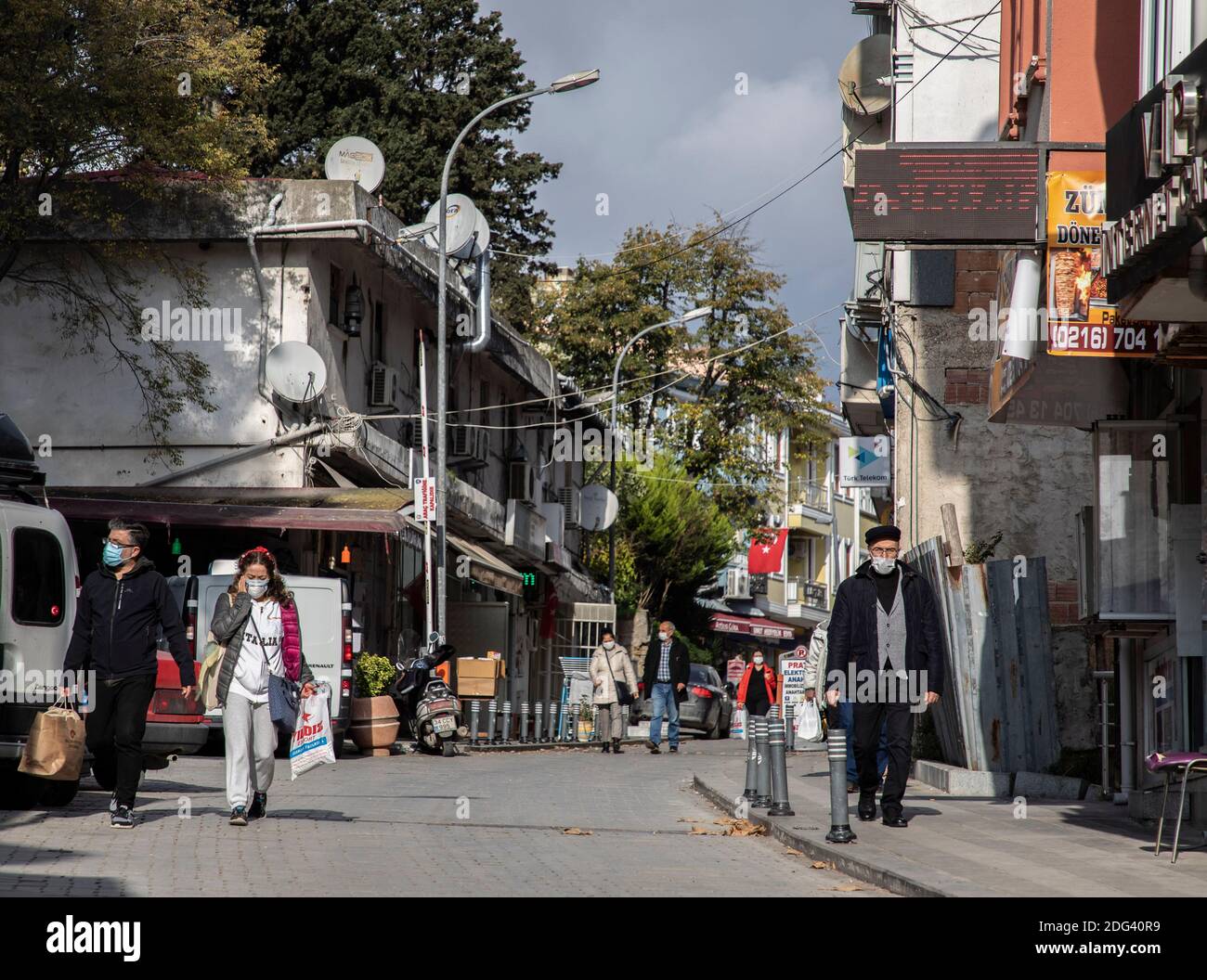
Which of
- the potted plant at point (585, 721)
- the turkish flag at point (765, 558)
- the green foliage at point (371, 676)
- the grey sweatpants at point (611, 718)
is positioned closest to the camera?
the green foliage at point (371, 676)

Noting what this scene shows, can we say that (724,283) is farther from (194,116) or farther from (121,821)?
(121,821)

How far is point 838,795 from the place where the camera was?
10.6m

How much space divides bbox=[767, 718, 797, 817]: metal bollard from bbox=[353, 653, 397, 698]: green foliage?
12058 mm

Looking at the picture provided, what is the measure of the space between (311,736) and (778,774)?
346 centimetres

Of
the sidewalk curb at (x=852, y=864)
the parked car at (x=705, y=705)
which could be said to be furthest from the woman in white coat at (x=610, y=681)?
the sidewalk curb at (x=852, y=864)

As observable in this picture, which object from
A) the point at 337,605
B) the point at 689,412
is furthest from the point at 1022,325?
the point at 689,412

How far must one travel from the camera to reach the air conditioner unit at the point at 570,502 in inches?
1909

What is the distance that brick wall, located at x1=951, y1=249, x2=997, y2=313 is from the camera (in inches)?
805

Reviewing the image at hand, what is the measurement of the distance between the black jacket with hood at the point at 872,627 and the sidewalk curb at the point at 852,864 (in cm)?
115

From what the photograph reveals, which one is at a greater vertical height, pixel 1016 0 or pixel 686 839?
pixel 1016 0

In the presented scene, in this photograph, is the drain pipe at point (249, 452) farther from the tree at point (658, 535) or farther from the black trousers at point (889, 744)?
the tree at point (658, 535)

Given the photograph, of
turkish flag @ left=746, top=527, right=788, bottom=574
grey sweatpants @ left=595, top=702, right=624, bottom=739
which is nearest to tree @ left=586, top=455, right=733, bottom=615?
turkish flag @ left=746, top=527, right=788, bottom=574

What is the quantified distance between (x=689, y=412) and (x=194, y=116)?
23748 mm
